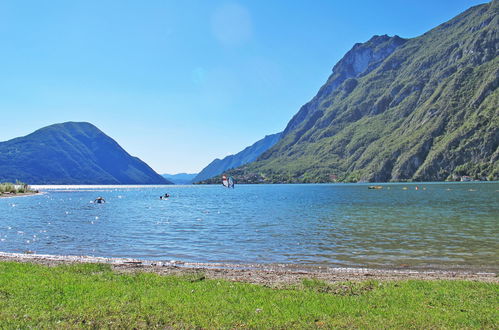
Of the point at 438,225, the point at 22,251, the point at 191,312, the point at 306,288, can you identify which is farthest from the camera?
the point at 438,225

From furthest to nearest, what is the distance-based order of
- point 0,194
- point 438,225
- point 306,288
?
point 0,194 → point 438,225 → point 306,288

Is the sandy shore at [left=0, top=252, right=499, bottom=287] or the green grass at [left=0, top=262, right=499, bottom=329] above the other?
the green grass at [left=0, top=262, right=499, bottom=329]

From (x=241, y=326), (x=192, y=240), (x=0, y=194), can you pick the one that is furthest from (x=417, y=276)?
(x=0, y=194)

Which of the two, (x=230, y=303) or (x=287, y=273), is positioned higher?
(x=230, y=303)

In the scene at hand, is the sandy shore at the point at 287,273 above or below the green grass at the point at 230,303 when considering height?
below

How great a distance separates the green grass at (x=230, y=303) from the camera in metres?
11.8

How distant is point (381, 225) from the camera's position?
49.5m

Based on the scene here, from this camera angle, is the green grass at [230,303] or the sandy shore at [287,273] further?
the sandy shore at [287,273]

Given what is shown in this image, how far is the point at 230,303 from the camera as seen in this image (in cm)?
1384

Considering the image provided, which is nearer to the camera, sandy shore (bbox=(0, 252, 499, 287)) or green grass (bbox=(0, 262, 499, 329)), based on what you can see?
green grass (bbox=(0, 262, 499, 329))

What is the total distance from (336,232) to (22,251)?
33.4m

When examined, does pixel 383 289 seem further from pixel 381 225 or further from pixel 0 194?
pixel 0 194

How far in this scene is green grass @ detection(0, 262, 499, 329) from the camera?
38.6 ft

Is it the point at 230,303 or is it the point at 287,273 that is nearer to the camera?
the point at 230,303
